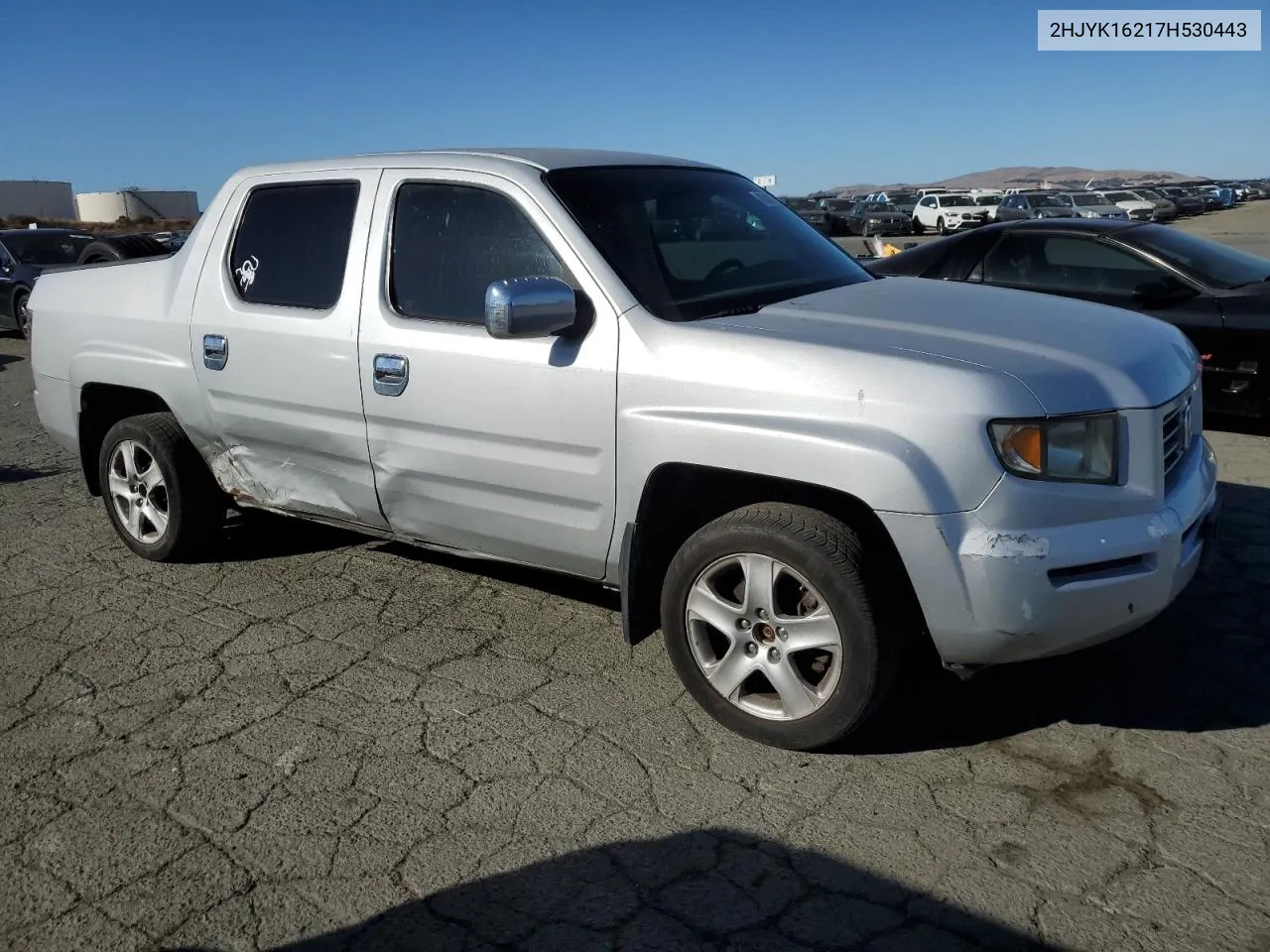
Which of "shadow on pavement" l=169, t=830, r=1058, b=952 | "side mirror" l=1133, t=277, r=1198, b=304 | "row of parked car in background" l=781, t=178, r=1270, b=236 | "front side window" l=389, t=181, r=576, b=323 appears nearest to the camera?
"shadow on pavement" l=169, t=830, r=1058, b=952

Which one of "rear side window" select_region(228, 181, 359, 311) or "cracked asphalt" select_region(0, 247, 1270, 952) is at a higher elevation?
"rear side window" select_region(228, 181, 359, 311)

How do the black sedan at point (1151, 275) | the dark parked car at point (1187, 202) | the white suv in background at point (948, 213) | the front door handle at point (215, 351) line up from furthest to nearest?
1. the dark parked car at point (1187, 202)
2. the white suv in background at point (948, 213)
3. the black sedan at point (1151, 275)
4. the front door handle at point (215, 351)

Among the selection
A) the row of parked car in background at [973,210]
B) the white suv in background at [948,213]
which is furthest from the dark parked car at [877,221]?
the white suv in background at [948,213]

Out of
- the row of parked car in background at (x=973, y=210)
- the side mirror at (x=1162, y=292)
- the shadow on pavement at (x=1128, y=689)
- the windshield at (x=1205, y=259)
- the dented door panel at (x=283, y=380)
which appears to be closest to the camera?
the shadow on pavement at (x=1128, y=689)

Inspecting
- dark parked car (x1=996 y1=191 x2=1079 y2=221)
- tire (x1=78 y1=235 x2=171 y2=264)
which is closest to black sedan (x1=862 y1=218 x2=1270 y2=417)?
tire (x1=78 y1=235 x2=171 y2=264)

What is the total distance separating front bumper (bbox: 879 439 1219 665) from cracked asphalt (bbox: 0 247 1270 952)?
47 cm

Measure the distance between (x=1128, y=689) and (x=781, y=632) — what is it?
1311 millimetres

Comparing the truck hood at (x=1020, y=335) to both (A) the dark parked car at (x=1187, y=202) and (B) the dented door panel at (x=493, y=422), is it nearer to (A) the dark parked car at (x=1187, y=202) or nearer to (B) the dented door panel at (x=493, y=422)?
(B) the dented door panel at (x=493, y=422)

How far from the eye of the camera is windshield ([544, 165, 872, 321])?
3.71 m

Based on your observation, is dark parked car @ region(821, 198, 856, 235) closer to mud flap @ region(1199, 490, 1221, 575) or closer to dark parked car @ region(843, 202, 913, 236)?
dark parked car @ region(843, 202, 913, 236)

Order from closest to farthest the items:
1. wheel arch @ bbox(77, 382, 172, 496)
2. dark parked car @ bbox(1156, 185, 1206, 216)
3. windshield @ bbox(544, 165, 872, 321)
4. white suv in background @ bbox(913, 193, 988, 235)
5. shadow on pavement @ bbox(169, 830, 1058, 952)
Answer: shadow on pavement @ bbox(169, 830, 1058, 952) → windshield @ bbox(544, 165, 872, 321) → wheel arch @ bbox(77, 382, 172, 496) → white suv in background @ bbox(913, 193, 988, 235) → dark parked car @ bbox(1156, 185, 1206, 216)

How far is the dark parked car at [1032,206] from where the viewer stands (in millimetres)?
39584

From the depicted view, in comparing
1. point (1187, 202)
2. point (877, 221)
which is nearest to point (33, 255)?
point (877, 221)

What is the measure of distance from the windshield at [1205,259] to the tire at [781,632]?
203 inches
